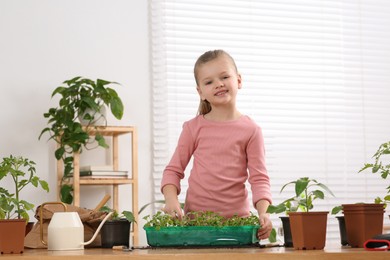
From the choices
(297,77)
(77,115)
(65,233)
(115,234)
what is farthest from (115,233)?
(297,77)

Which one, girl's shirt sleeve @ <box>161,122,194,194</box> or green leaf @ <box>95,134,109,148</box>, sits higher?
green leaf @ <box>95,134,109,148</box>

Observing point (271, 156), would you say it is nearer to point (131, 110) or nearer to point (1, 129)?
point (131, 110)

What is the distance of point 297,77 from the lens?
5094 mm

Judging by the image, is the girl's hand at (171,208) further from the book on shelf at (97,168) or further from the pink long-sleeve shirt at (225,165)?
the book on shelf at (97,168)

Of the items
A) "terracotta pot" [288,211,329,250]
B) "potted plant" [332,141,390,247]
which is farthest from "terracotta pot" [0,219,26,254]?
"potted plant" [332,141,390,247]

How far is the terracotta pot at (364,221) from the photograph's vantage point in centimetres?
167

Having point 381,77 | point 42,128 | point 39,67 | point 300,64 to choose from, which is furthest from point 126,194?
point 381,77

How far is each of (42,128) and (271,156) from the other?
1.63m

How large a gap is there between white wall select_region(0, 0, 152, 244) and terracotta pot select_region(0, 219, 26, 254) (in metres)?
2.79

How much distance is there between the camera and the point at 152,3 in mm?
4738

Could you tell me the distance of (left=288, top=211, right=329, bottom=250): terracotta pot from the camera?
161 centimetres

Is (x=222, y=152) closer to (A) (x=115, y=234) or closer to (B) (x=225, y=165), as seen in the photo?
(B) (x=225, y=165)

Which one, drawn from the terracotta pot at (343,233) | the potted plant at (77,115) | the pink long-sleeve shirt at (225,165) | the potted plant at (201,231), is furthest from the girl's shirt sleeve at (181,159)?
the potted plant at (77,115)

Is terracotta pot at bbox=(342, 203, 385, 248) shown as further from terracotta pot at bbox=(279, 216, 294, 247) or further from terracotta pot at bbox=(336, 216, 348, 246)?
terracotta pot at bbox=(279, 216, 294, 247)
